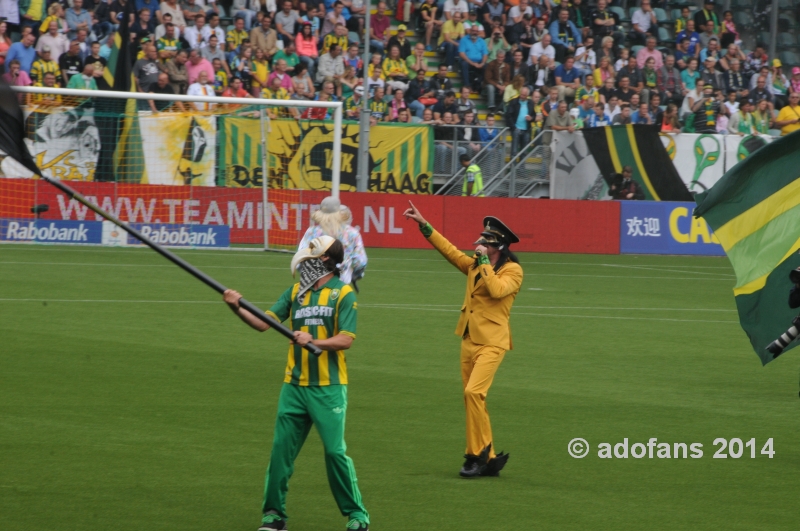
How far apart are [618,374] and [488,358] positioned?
5.00 meters

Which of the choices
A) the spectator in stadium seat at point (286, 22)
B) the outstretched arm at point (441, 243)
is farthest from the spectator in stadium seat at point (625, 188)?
the outstretched arm at point (441, 243)

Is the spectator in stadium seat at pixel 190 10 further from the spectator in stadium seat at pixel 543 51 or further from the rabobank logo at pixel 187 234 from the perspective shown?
the spectator in stadium seat at pixel 543 51

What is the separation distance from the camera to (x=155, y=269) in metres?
21.7

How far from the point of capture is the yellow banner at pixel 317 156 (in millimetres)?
24844

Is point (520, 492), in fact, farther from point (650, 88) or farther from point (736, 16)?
point (736, 16)

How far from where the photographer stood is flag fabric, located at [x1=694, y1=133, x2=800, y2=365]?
33.4ft

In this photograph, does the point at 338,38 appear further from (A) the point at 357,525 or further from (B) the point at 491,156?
(A) the point at 357,525

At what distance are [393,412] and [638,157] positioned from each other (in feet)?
65.5

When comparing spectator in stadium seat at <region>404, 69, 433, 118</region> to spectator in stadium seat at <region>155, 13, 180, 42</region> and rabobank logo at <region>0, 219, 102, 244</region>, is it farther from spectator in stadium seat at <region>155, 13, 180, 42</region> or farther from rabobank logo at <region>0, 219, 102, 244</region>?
rabobank logo at <region>0, 219, 102, 244</region>

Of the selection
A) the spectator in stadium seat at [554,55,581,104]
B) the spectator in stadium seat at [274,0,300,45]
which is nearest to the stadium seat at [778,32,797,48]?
the spectator in stadium seat at [554,55,581,104]

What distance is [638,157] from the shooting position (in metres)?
29.6

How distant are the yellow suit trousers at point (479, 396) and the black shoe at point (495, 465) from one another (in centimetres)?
4

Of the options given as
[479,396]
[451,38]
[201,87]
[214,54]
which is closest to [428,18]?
[451,38]

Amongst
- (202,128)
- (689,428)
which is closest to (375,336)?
(689,428)
